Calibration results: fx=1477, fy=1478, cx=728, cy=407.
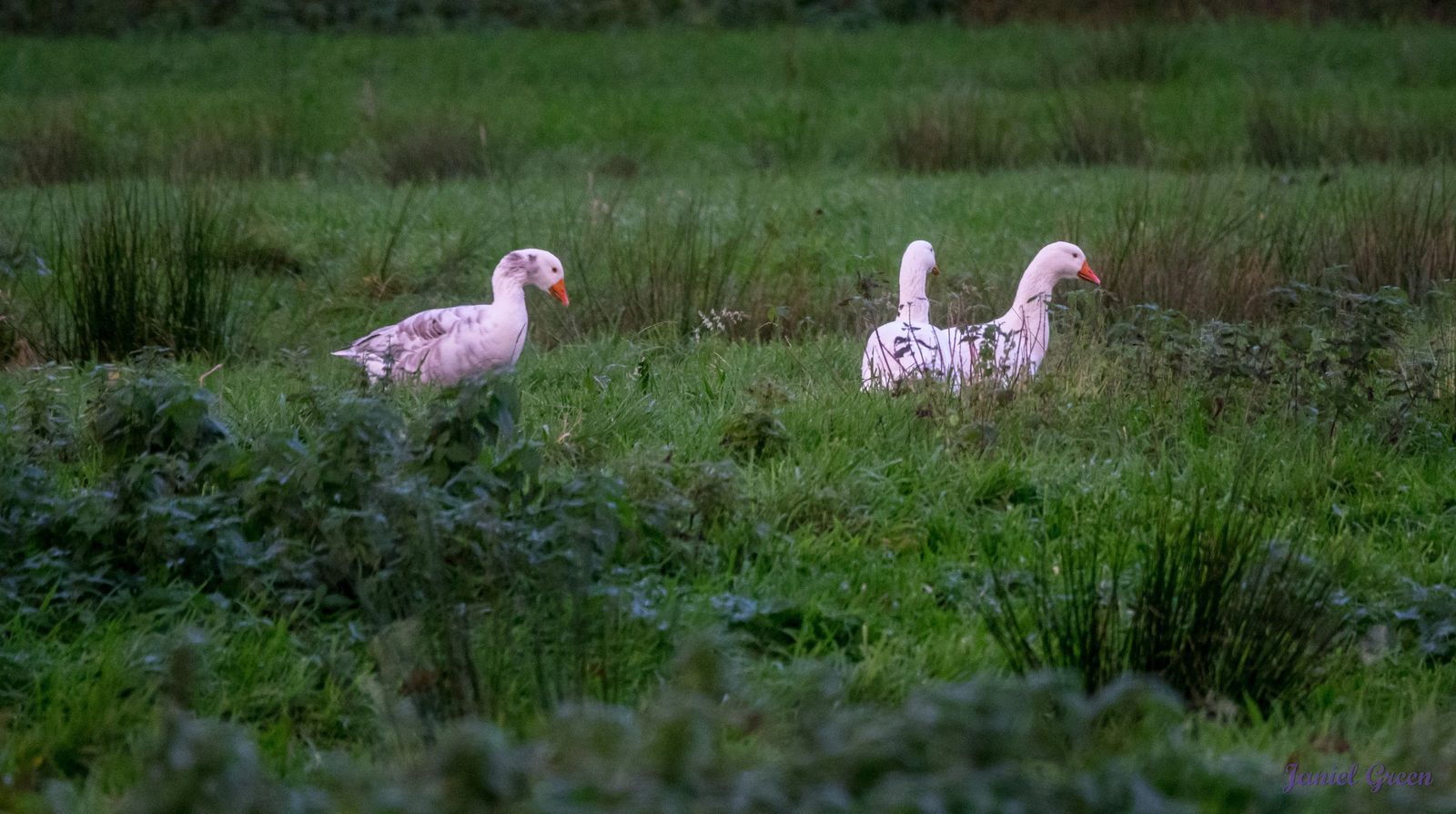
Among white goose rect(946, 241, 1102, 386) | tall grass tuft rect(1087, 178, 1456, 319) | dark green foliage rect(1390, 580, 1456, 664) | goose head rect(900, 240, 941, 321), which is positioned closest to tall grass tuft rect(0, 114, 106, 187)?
goose head rect(900, 240, 941, 321)

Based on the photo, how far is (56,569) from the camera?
3.82m

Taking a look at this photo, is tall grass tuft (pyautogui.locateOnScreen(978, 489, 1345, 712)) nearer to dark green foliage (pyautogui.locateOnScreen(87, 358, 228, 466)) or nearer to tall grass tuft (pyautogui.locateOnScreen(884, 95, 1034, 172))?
dark green foliage (pyautogui.locateOnScreen(87, 358, 228, 466))

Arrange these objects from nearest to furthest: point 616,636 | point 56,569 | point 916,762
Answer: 1. point 916,762
2. point 616,636
3. point 56,569

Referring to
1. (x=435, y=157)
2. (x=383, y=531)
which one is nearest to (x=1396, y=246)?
(x=383, y=531)

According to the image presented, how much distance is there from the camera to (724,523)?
4219 millimetres

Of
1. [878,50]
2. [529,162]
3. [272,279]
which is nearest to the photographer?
[272,279]

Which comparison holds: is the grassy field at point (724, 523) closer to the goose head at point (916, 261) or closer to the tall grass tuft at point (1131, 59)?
the goose head at point (916, 261)

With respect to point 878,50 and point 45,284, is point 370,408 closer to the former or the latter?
point 45,284

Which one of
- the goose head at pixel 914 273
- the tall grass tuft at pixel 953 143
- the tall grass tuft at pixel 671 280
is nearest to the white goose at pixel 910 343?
the goose head at pixel 914 273

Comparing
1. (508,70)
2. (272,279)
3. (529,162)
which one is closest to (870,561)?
(272,279)

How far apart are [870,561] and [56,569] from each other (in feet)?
7.08

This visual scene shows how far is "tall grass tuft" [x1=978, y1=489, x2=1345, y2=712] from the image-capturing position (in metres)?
3.37

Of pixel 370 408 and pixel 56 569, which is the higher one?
pixel 370 408

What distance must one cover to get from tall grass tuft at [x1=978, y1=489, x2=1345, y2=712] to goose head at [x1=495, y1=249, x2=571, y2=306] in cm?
317
